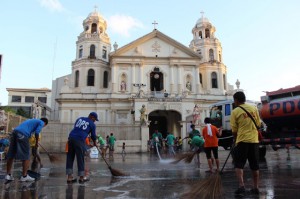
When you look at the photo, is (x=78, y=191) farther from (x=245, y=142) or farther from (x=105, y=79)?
(x=105, y=79)

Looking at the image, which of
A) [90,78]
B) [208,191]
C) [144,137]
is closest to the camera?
[208,191]

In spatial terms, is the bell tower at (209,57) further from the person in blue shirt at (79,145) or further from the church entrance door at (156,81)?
the person in blue shirt at (79,145)

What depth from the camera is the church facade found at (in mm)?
39156

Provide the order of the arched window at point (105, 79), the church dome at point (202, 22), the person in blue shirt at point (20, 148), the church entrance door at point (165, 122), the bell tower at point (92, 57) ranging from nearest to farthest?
1. the person in blue shirt at point (20, 148)
2. the church entrance door at point (165, 122)
3. the bell tower at point (92, 57)
4. the arched window at point (105, 79)
5. the church dome at point (202, 22)

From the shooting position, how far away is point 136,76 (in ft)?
133

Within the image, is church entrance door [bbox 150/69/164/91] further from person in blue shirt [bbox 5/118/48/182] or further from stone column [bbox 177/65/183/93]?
person in blue shirt [bbox 5/118/48/182]

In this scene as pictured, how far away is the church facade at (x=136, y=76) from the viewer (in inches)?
1542

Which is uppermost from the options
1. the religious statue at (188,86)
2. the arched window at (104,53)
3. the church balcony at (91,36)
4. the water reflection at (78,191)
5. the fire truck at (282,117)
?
the church balcony at (91,36)

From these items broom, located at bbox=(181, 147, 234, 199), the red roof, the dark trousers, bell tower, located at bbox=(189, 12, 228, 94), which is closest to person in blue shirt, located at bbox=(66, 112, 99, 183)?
the dark trousers

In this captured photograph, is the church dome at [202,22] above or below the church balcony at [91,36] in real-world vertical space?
above

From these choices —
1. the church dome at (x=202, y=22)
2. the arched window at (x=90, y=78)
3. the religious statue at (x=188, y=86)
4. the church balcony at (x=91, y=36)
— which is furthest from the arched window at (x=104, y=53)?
the church dome at (x=202, y=22)

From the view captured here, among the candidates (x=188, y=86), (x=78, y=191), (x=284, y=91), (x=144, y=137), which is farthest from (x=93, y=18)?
(x=78, y=191)

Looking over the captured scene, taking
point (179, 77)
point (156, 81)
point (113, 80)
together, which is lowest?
point (113, 80)

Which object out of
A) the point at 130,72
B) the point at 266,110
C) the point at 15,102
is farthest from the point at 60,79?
the point at 266,110
